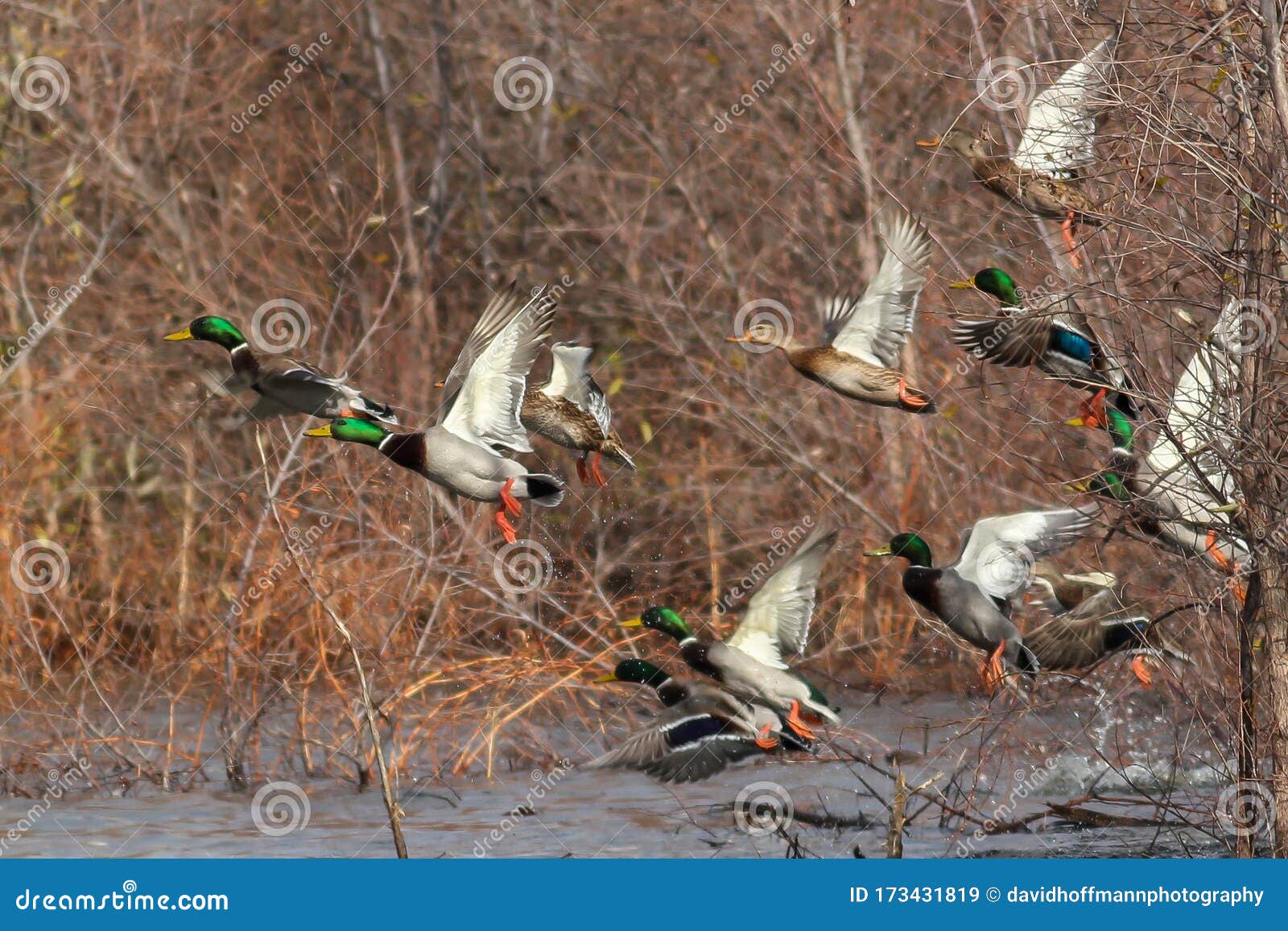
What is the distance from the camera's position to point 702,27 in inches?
520

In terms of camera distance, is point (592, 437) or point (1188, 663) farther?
point (592, 437)

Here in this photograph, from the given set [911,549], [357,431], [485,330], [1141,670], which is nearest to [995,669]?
[1141,670]

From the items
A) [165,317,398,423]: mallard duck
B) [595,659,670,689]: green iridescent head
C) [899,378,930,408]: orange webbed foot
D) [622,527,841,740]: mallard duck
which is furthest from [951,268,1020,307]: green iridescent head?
[165,317,398,423]: mallard duck

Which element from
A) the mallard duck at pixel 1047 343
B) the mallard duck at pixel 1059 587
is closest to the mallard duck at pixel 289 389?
the mallard duck at pixel 1047 343

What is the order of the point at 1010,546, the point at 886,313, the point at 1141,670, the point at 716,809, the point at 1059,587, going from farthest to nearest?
the point at 716,809 < the point at 886,313 < the point at 1059,587 < the point at 1010,546 < the point at 1141,670

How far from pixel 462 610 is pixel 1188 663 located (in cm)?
457

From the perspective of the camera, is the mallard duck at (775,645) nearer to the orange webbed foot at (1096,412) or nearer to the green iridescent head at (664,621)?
the green iridescent head at (664,621)

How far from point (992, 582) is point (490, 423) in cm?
204

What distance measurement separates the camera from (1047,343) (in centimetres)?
717

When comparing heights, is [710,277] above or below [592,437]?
above

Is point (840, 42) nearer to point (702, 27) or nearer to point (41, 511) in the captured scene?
point (702, 27)

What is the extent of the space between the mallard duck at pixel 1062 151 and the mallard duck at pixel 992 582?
1.13m

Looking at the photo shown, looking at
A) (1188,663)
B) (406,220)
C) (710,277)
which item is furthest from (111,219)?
(1188,663)

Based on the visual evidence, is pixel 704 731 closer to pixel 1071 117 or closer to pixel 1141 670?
pixel 1141 670
